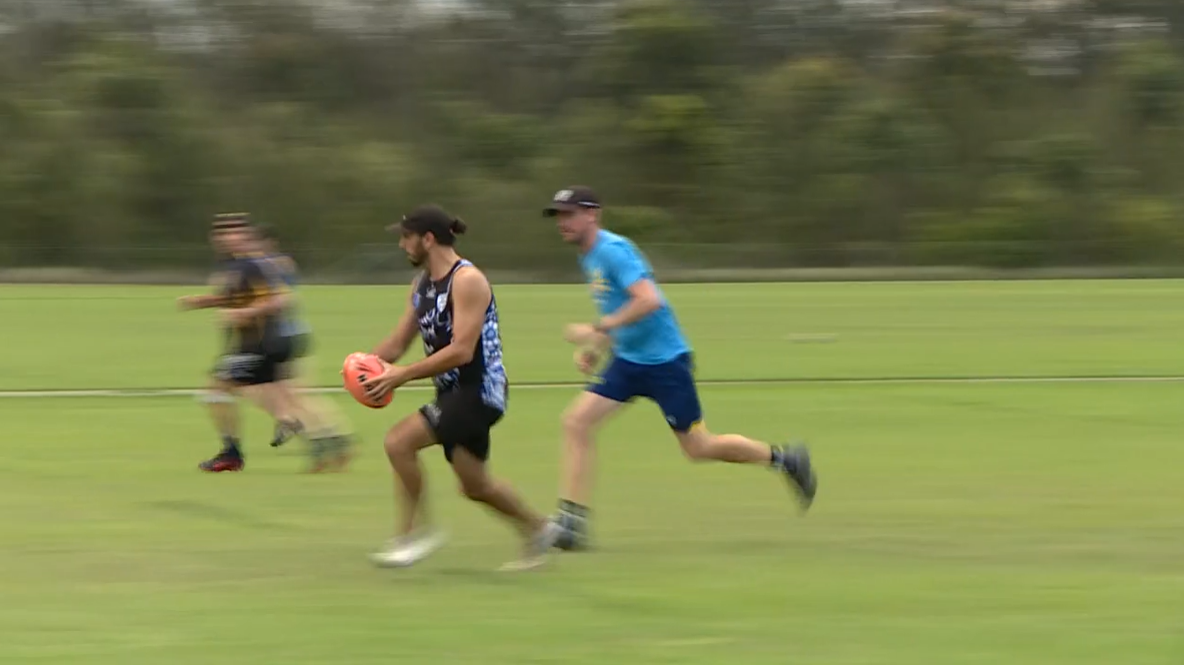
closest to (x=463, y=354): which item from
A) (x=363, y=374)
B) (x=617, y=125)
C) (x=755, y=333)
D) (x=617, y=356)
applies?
(x=363, y=374)

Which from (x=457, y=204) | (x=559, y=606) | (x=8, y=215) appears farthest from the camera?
(x=457, y=204)

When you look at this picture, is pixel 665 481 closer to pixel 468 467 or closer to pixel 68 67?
pixel 468 467

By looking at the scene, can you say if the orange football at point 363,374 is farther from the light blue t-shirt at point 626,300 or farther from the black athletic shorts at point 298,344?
the black athletic shorts at point 298,344

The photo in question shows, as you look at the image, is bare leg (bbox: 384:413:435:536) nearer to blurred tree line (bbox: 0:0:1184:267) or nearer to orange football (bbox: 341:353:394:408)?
orange football (bbox: 341:353:394:408)

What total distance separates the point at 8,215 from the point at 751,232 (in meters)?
23.7

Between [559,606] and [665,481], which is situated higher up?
[559,606]

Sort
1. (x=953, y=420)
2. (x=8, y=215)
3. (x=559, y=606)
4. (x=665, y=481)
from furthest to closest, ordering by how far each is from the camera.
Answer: (x=8, y=215) < (x=953, y=420) < (x=665, y=481) < (x=559, y=606)

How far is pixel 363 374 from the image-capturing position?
684cm

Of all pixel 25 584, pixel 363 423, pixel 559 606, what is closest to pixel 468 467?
pixel 559 606

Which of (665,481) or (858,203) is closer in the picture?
(665,481)

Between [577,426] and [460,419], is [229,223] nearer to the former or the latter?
[577,426]

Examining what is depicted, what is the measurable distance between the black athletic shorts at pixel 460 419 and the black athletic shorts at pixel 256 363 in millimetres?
3472

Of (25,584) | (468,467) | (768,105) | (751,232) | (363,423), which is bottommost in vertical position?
(751,232)

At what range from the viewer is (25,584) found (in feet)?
22.0
